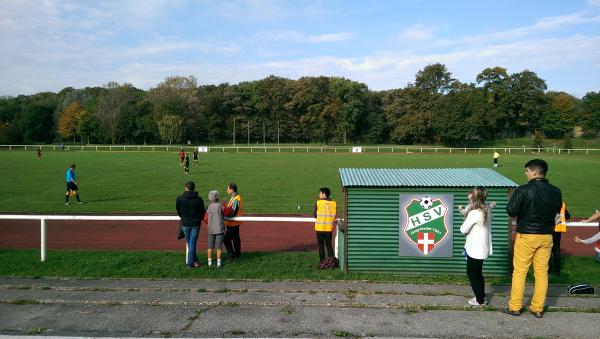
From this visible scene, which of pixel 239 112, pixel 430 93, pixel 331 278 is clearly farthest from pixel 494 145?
pixel 331 278

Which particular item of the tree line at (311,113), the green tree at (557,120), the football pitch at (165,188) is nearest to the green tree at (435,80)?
the tree line at (311,113)

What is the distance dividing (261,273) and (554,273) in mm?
4985

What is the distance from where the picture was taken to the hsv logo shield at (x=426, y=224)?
7.95 m

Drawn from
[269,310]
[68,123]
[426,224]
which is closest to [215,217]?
[269,310]

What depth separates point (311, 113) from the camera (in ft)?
304

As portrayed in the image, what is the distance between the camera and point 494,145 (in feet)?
250

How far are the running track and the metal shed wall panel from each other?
10.2 ft

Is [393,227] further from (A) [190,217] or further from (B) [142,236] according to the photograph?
(B) [142,236]

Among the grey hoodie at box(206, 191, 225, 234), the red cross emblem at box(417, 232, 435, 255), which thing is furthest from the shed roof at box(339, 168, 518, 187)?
the grey hoodie at box(206, 191, 225, 234)

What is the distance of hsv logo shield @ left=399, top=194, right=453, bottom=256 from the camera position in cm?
795

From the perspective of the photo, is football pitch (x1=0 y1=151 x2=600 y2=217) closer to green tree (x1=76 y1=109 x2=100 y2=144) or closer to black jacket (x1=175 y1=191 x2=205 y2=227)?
black jacket (x1=175 y1=191 x2=205 y2=227)

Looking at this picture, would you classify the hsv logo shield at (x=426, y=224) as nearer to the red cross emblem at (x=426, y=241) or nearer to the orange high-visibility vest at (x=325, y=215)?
the red cross emblem at (x=426, y=241)

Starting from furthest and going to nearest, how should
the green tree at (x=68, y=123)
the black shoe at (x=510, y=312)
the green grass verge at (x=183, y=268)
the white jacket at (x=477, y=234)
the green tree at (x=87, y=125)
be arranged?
the green tree at (x=68, y=123), the green tree at (x=87, y=125), the green grass verge at (x=183, y=268), the white jacket at (x=477, y=234), the black shoe at (x=510, y=312)

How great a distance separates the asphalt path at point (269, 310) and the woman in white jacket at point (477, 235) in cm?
33
